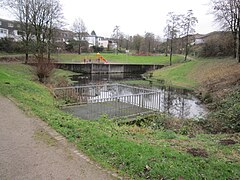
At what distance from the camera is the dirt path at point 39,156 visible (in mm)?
3666

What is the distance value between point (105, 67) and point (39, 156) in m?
39.8

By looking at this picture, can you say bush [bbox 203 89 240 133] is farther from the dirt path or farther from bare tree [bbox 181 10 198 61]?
bare tree [bbox 181 10 198 61]

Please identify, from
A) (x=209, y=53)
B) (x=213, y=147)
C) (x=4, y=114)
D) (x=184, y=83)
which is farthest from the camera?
(x=209, y=53)

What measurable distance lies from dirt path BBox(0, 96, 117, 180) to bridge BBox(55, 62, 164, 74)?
34232 millimetres

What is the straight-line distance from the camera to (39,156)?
4297mm

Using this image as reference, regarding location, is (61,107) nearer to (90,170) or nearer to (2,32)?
(90,170)

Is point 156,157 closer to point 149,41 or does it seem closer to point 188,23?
point 188,23

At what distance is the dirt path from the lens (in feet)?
12.0

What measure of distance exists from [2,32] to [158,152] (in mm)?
64537

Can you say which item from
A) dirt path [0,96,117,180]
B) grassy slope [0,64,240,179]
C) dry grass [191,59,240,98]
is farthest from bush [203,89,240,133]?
dry grass [191,59,240,98]

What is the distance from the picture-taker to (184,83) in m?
26.2

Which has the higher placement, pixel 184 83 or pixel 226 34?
pixel 226 34

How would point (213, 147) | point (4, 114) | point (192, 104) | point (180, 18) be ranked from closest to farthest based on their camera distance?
point (213, 147) < point (4, 114) < point (192, 104) < point (180, 18)

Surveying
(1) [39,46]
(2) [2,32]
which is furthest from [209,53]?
(2) [2,32]
